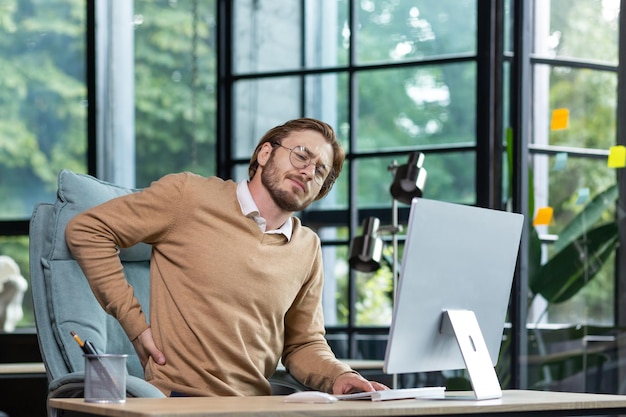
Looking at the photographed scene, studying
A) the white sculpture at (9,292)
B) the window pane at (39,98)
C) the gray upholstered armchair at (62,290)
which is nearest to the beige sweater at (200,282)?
the gray upholstered armchair at (62,290)

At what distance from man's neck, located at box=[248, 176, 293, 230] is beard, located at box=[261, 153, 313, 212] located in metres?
0.01

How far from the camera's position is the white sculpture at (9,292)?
16.1ft

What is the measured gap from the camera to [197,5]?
5277mm

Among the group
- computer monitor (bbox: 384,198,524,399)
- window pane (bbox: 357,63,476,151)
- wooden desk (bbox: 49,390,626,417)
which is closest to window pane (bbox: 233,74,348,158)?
window pane (bbox: 357,63,476,151)

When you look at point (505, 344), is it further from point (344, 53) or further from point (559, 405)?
point (559, 405)

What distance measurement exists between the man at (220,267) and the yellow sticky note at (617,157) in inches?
63.7

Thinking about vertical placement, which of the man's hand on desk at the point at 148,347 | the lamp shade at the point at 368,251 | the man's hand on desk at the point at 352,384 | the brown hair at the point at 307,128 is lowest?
the man's hand on desk at the point at 352,384

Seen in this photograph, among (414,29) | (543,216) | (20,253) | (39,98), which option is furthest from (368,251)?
(39,98)

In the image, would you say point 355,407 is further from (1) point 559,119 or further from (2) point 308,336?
(1) point 559,119

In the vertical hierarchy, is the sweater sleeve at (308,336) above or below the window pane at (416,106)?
below

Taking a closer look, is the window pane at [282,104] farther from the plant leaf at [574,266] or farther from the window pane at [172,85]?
the plant leaf at [574,266]

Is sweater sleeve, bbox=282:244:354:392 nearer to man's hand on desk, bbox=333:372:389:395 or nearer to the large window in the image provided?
man's hand on desk, bbox=333:372:389:395

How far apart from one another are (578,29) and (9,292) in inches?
109

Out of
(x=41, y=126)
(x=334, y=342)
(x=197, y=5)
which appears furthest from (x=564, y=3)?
(x=41, y=126)
